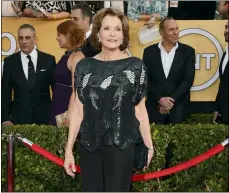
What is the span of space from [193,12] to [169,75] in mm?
846

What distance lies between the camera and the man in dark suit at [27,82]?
7930 mm

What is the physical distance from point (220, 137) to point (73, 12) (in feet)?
7.07

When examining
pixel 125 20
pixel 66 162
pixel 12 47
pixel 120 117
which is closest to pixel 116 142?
pixel 120 117

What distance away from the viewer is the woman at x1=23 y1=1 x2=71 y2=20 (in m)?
8.14

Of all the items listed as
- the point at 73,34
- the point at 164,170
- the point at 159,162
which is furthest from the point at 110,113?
the point at 73,34

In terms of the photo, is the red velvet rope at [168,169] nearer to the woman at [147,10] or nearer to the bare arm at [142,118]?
the bare arm at [142,118]

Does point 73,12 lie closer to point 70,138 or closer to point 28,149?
point 28,149

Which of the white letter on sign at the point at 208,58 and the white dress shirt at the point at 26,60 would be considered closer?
the white dress shirt at the point at 26,60

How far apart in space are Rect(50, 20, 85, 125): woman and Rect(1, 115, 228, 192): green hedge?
1.45 ft

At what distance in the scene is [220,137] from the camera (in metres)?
6.98

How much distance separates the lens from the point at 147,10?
26.7 feet

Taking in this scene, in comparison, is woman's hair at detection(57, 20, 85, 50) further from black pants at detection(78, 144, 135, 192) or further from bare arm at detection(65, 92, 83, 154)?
black pants at detection(78, 144, 135, 192)

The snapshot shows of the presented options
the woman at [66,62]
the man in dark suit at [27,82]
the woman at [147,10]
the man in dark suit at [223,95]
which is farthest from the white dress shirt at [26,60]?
the man in dark suit at [223,95]

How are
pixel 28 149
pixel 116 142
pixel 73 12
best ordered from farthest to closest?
pixel 73 12
pixel 28 149
pixel 116 142
